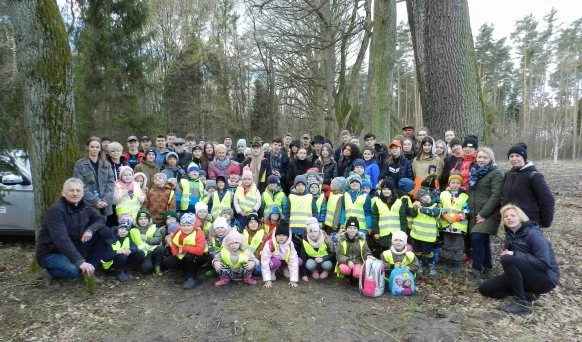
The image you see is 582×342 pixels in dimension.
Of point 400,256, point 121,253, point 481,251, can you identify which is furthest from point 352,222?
point 121,253

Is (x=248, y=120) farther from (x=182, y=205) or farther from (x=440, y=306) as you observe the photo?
(x=440, y=306)

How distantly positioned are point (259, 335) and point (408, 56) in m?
38.6

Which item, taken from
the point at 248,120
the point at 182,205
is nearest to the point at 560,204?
the point at 182,205

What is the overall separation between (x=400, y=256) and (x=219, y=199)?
10.1 ft

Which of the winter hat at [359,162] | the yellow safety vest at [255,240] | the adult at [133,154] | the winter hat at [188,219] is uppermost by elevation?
the adult at [133,154]

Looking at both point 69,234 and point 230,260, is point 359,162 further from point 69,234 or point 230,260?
point 69,234

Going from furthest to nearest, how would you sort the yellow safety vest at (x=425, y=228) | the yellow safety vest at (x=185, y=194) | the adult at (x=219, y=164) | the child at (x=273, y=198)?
the adult at (x=219, y=164)
the yellow safety vest at (x=185, y=194)
the child at (x=273, y=198)
the yellow safety vest at (x=425, y=228)

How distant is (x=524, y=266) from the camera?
4539mm

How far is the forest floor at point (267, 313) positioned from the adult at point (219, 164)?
7.38ft

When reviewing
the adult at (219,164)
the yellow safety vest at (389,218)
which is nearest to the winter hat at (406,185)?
the yellow safety vest at (389,218)

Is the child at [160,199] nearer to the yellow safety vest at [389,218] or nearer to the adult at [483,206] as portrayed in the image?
the yellow safety vest at [389,218]

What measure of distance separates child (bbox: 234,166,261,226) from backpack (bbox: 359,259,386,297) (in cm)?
214

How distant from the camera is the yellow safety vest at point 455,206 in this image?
5.39 metres

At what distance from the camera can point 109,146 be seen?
20.4 feet
